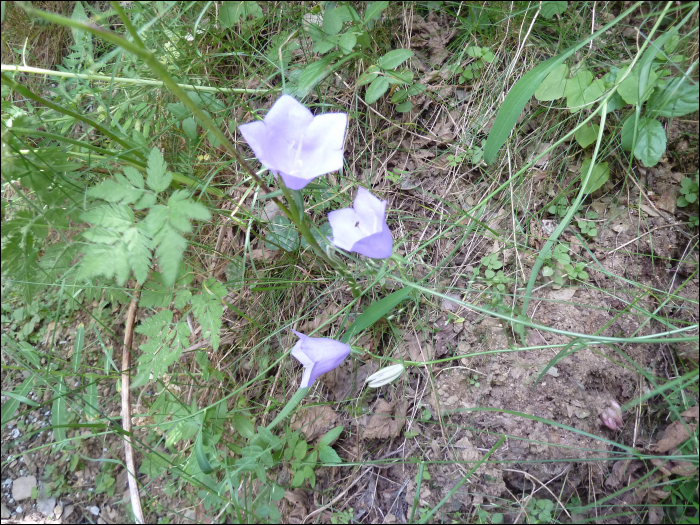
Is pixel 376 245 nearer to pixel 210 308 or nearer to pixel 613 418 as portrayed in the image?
pixel 210 308

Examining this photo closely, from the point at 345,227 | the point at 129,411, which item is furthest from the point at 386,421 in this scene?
the point at 129,411

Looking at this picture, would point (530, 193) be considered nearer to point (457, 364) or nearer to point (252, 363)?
point (457, 364)

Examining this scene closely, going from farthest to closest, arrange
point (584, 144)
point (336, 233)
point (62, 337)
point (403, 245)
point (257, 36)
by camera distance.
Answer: point (62, 337) < point (257, 36) < point (403, 245) < point (584, 144) < point (336, 233)

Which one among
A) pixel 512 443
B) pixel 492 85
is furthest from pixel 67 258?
pixel 492 85

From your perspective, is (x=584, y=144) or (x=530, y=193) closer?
(x=584, y=144)

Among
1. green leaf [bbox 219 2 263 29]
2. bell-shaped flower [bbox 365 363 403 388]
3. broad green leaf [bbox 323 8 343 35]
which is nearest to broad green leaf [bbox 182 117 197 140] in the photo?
green leaf [bbox 219 2 263 29]

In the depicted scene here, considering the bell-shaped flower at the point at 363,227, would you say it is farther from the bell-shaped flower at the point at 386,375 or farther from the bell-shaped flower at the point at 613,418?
the bell-shaped flower at the point at 613,418
